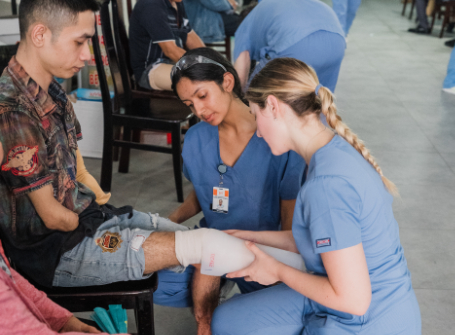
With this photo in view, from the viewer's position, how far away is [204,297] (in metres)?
1.46

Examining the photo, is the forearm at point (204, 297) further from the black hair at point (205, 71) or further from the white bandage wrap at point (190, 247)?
the black hair at point (205, 71)

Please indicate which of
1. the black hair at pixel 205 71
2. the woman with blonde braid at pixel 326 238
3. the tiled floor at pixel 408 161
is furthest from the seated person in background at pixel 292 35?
the woman with blonde braid at pixel 326 238

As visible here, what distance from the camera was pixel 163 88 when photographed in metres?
Answer: 2.74

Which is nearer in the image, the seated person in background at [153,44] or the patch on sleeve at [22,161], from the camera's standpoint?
the patch on sleeve at [22,161]

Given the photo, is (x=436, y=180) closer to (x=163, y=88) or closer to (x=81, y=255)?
(x=163, y=88)

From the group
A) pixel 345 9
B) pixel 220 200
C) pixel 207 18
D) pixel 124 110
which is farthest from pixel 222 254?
pixel 345 9

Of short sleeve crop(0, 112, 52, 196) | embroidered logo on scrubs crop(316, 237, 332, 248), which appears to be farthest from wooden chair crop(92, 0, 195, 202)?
embroidered logo on scrubs crop(316, 237, 332, 248)

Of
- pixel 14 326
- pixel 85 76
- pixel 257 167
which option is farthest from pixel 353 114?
pixel 14 326

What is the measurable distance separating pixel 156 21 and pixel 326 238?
1.99 m

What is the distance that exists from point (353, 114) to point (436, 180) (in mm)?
1220

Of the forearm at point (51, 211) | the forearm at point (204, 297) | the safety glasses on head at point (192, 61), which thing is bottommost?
the forearm at point (204, 297)

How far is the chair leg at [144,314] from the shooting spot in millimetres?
1268

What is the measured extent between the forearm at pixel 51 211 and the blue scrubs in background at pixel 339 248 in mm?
488

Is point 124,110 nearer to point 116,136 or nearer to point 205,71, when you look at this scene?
point 116,136
